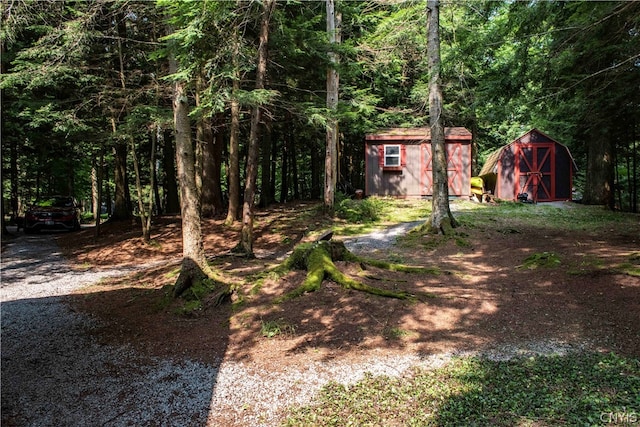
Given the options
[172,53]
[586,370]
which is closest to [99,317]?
[172,53]

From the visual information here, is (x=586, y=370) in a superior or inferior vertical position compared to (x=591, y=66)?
inferior

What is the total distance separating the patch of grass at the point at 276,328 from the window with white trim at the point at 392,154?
1628cm

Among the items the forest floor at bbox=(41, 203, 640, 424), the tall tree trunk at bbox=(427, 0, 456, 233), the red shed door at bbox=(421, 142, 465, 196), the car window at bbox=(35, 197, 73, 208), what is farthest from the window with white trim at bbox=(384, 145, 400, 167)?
the car window at bbox=(35, 197, 73, 208)

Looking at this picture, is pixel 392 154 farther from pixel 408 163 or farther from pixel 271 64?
pixel 271 64

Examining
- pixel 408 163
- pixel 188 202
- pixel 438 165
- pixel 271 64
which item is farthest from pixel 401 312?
pixel 408 163

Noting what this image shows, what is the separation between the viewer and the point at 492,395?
3512 millimetres

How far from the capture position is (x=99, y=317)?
648cm

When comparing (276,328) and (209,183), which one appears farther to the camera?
(209,183)

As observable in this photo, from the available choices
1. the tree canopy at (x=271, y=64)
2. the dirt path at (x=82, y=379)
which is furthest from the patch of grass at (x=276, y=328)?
the tree canopy at (x=271, y=64)

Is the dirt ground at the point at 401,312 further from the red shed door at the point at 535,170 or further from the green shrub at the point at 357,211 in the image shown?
the red shed door at the point at 535,170

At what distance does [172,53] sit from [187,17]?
2.61 feet

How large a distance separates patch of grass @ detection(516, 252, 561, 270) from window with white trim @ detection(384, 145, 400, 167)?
44.0 ft

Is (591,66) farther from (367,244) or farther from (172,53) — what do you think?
(172,53)

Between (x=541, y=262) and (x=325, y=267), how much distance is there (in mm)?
4137
